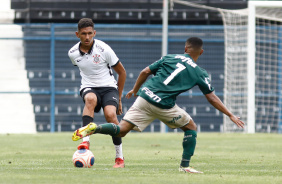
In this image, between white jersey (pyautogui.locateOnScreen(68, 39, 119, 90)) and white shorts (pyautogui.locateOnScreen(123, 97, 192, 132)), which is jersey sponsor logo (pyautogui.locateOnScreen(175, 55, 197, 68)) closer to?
white shorts (pyautogui.locateOnScreen(123, 97, 192, 132))

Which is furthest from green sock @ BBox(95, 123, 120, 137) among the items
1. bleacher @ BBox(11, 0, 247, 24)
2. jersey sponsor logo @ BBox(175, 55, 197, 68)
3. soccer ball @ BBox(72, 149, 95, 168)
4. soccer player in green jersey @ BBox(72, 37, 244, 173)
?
bleacher @ BBox(11, 0, 247, 24)

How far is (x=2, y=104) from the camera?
2356cm

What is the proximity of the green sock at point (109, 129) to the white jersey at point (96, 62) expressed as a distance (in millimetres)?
1218

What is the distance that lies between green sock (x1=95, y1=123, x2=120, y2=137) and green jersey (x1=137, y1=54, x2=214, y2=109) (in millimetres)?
495

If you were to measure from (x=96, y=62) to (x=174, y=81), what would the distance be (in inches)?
61.3

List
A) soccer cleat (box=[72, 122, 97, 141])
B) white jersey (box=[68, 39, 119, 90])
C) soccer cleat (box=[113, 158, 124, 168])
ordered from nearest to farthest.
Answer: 1. soccer cleat (box=[72, 122, 97, 141])
2. soccer cleat (box=[113, 158, 124, 168])
3. white jersey (box=[68, 39, 119, 90])

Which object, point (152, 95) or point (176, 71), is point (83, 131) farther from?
point (176, 71)

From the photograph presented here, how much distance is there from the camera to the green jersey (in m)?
8.14

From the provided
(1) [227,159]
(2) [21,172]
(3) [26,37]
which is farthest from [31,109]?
(2) [21,172]

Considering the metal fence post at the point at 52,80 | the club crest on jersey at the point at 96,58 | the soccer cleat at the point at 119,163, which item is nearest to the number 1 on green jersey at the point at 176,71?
the soccer cleat at the point at 119,163

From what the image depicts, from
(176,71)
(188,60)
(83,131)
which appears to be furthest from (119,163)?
(188,60)

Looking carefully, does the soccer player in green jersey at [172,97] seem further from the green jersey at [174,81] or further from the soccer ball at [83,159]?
the soccer ball at [83,159]

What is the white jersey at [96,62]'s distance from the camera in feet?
30.7

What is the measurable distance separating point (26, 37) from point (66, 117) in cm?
295
